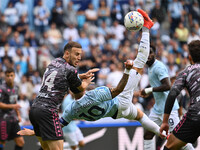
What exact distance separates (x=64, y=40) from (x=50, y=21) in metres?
1.47

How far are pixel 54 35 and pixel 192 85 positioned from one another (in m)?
11.9

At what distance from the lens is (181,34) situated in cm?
1825

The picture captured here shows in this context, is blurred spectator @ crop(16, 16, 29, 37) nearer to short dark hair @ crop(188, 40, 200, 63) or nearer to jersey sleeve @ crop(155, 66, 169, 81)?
jersey sleeve @ crop(155, 66, 169, 81)

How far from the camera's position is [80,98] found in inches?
283

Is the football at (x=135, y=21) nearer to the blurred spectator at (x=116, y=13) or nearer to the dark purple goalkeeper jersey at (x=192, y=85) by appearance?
the dark purple goalkeeper jersey at (x=192, y=85)

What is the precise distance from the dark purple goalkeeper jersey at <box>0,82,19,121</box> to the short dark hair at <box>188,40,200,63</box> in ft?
17.0

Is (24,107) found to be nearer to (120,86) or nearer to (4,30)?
(4,30)

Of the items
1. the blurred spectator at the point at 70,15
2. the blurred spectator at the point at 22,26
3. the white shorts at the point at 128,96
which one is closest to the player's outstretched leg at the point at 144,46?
the white shorts at the point at 128,96

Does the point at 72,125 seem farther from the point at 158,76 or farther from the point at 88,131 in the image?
the point at 158,76

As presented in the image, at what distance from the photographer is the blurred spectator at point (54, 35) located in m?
17.0

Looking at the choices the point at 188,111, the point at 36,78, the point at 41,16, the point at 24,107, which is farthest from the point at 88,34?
the point at 188,111

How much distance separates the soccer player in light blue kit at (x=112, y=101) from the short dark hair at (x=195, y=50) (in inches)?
48.9

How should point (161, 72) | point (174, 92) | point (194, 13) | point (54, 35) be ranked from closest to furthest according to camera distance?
1. point (174, 92)
2. point (161, 72)
3. point (54, 35)
4. point (194, 13)

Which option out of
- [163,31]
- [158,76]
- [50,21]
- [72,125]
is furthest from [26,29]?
[158,76]
